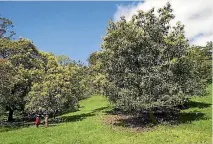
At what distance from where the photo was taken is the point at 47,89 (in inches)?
1857

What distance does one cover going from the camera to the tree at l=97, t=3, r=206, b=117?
35844mm

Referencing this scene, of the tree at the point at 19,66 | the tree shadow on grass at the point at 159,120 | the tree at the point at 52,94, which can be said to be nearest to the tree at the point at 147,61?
the tree shadow on grass at the point at 159,120

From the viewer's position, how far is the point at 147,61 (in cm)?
3681

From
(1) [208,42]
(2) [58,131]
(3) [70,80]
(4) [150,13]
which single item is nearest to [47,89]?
Result: (3) [70,80]

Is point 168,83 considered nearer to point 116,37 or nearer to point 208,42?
point 116,37

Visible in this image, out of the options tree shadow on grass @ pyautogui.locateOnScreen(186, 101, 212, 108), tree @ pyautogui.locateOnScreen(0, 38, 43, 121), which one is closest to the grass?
tree shadow on grass @ pyautogui.locateOnScreen(186, 101, 212, 108)

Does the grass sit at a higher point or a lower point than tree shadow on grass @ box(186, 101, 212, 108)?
lower

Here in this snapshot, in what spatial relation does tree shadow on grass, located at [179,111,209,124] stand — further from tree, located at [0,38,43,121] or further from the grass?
tree, located at [0,38,43,121]

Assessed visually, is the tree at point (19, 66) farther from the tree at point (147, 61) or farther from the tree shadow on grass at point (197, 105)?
the tree shadow on grass at point (197, 105)

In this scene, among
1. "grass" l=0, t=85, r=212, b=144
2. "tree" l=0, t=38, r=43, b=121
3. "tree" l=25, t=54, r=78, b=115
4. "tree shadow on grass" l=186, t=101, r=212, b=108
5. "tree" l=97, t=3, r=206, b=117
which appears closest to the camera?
"grass" l=0, t=85, r=212, b=144

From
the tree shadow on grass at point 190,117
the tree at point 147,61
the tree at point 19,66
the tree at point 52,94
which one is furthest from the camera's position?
the tree at point 19,66

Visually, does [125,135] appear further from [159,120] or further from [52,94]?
[52,94]

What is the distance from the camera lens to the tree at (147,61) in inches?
1411

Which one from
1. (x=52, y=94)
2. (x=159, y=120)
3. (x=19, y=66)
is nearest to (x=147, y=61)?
(x=159, y=120)
